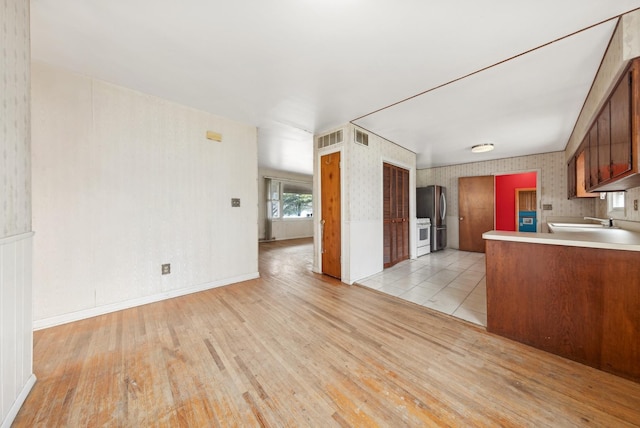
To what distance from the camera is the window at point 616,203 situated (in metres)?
2.77

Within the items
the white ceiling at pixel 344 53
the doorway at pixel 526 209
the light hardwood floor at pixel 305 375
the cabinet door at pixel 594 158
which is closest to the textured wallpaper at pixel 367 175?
the white ceiling at pixel 344 53

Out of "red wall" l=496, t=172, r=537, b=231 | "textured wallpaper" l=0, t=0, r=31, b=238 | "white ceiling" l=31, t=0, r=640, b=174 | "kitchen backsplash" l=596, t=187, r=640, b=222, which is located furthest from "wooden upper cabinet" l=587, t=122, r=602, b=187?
"red wall" l=496, t=172, r=537, b=231

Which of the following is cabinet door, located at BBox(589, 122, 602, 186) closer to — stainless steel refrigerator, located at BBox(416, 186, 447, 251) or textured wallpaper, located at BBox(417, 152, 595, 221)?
textured wallpaper, located at BBox(417, 152, 595, 221)

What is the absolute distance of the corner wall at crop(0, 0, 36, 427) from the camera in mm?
1124

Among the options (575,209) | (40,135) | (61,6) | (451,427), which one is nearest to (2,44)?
(61,6)

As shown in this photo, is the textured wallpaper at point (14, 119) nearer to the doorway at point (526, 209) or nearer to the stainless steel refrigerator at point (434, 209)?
the stainless steel refrigerator at point (434, 209)

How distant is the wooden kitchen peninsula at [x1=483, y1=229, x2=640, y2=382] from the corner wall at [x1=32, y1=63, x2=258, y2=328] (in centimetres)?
324

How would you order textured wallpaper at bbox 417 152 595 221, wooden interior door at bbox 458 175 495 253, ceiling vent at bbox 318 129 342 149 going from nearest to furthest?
ceiling vent at bbox 318 129 342 149
textured wallpaper at bbox 417 152 595 221
wooden interior door at bbox 458 175 495 253

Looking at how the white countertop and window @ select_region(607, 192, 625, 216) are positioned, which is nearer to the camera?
the white countertop

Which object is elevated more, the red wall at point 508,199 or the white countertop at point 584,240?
the red wall at point 508,199

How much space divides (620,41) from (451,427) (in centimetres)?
271

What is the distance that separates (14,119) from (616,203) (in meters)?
6.11

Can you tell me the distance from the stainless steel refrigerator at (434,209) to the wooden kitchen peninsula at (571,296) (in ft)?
12.8

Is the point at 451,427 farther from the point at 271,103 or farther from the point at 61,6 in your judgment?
the point at 61,6
